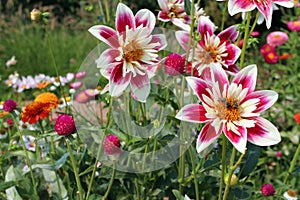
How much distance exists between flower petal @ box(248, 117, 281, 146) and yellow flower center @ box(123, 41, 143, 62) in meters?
0.23

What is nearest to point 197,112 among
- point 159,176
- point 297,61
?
point 159,176

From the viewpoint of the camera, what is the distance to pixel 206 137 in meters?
0.79

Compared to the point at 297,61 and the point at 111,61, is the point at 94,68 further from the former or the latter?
the point at 297,61

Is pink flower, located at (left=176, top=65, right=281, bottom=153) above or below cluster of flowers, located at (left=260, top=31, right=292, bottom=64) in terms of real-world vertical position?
above

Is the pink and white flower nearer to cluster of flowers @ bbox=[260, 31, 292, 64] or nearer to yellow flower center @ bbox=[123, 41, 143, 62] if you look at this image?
yellow flower center @ bbox=[123, 41, 143, 62]

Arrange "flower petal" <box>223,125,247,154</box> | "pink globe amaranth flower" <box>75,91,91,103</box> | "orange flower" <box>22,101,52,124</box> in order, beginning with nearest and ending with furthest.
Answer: "flower petal" <box>223,125,247,154</box>, "orange flower" <box>22,101,52,124</box>, "pink globe amaranth flower" <box>75,91,91,103</box>

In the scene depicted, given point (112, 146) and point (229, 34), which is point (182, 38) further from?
point (112, 146)

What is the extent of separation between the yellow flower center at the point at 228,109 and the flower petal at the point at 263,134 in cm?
3

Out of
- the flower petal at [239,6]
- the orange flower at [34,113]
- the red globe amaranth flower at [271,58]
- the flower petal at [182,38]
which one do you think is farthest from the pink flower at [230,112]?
the red globe amaranth flower at [271,58]

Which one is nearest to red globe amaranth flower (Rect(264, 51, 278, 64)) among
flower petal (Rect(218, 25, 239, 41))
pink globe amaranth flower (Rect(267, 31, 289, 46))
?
pink globe amaranth flower (Rect(267, 31, 289, 46))

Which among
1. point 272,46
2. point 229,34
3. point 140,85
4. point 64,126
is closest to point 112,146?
point 64,126

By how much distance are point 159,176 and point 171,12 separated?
477 mm

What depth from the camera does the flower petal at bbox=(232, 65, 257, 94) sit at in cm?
83

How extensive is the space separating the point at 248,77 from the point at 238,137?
0.11 meters
